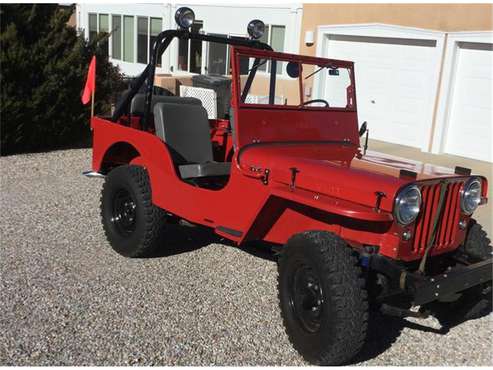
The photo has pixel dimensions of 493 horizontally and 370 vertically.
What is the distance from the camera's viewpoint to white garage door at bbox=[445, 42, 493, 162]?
916cm

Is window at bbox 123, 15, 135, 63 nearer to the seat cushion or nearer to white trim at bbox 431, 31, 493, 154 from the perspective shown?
white trim at bbox 431, 31, 493, 154

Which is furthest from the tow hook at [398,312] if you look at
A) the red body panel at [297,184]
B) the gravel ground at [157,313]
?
the gravel ground at [157,313]

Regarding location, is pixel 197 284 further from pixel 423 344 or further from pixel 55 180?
pixel 55 180

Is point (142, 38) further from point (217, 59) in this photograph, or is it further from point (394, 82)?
point (394, 82)

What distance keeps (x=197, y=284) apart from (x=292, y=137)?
1317mm

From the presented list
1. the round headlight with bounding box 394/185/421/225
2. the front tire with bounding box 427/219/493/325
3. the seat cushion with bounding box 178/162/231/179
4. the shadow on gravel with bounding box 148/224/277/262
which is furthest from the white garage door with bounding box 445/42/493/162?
the round headlight with bounding box 394/185/421/225

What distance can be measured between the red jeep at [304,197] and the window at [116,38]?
1335cm

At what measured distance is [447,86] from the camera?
9.48 metres

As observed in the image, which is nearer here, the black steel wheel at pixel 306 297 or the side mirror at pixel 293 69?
the black steel wheel at pixel 306 297

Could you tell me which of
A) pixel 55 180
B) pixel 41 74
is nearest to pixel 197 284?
pixel 55 180

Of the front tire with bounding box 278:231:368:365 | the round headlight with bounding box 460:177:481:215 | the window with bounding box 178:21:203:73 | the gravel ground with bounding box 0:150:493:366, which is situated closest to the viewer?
the front tire with bounding box 278:231:368:365

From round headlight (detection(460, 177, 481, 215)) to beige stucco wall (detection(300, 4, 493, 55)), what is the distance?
20.6 ft

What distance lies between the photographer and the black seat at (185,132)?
4.69 meters

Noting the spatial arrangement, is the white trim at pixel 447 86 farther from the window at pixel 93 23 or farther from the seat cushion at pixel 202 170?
the window at pixel 93 23
